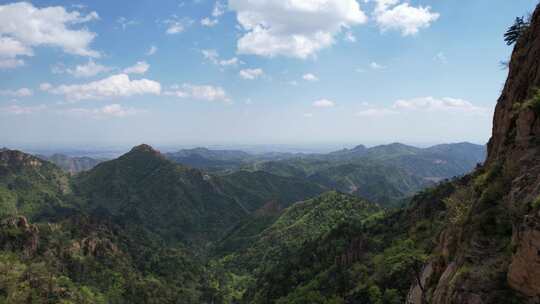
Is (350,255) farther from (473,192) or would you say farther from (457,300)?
(457,300)

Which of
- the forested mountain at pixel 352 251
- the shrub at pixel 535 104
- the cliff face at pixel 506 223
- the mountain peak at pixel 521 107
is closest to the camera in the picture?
the cliff face at pixel 506 223

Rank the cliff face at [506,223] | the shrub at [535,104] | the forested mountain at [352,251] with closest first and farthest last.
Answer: the cliff face at [506,223] → the forested mountain at [352,251] → the shrub at [535,104]

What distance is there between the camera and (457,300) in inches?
650

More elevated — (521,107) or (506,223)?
(521,107)

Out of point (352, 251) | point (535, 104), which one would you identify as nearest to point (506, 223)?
point (535, 104)

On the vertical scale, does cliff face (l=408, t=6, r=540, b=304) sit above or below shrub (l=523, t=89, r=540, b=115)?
below

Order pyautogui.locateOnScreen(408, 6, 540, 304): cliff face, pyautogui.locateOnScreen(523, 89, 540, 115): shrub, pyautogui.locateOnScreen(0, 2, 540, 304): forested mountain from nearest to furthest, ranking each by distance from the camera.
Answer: pyautogui.locateOnScreen(408, 6, 540, 304): cliff face
pyautogui.locateOnScreen(0, 2, 540, 304): forested mountain
pyautogui.locateOnScreen(523, 89, 540, 115): shrub

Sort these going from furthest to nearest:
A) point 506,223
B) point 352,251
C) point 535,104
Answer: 1. point 352,251
2. point 535,104
3. point 506,223

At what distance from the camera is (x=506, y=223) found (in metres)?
17.7

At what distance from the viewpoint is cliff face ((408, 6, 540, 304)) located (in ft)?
46.0

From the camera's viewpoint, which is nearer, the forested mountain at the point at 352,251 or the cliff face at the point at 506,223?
the cliff face at the point at 506,223

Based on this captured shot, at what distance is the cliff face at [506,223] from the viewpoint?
14016 millimetres

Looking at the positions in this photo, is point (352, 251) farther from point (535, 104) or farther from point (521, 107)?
point (535, 104)

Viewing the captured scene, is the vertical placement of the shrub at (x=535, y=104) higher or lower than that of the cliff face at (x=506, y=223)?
higher
